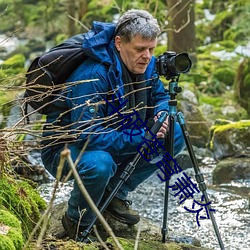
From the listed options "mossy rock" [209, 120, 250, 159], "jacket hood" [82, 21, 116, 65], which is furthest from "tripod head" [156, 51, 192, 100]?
"mossy rock" [209, 120, 250, 159]

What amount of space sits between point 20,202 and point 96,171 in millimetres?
430

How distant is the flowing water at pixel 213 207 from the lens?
178 inches

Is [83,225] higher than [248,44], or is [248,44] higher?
[83,225]

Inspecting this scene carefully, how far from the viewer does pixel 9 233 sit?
2488mm

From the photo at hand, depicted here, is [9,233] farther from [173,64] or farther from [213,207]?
[213,207]

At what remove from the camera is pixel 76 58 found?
11.3 ft

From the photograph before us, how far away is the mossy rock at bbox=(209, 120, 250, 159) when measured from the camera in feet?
22.9

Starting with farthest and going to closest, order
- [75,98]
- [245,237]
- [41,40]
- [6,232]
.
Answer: [41,40] → [245,237] → [75,98] → [6,232]

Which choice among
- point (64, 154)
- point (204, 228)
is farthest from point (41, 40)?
point (64, 154)

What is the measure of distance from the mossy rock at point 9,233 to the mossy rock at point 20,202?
9.7 inches

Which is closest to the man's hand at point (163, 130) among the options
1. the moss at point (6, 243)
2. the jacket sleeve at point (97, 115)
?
the jacket sleeve at point (97, 115)

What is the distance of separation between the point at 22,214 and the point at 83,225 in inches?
17.6

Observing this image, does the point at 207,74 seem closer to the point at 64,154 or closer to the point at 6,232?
the point at 6,232

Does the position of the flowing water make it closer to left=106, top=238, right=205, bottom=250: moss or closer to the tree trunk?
left=106, top=238, right=205, bottom=250: moss
